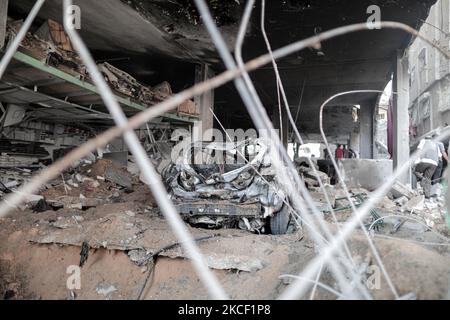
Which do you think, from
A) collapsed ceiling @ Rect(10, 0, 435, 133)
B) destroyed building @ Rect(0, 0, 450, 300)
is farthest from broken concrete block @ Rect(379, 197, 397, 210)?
collapsed ceiling @ Rect(10, 0, 435, 133)

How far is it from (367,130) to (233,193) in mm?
10303

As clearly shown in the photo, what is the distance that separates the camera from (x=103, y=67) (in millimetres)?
5801

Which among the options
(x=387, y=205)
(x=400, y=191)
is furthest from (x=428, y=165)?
(x=387, y=205)

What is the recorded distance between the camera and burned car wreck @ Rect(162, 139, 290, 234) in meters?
4.21

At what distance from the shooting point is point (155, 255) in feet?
11.3

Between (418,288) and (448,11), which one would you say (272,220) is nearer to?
(418,288)

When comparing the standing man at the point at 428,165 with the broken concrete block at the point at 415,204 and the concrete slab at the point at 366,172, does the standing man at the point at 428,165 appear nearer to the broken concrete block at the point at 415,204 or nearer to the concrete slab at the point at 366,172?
the broken concrete block at the point at 415,204

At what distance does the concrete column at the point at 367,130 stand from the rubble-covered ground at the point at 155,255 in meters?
8.17

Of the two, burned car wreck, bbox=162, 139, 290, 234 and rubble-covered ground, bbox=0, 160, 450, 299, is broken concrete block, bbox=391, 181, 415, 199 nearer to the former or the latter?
rubble-covered ground, bbox=0, 160, 450, 299

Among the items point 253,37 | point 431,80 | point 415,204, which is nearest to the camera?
point 415,204

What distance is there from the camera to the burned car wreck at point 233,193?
421 centimetres

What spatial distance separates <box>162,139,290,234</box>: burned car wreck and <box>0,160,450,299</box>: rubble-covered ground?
237 millimetres

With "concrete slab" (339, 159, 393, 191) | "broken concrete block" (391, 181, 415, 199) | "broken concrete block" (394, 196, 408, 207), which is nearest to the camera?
"broken concrete block" (394, 196, 408, 207)

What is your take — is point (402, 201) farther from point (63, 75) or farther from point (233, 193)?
point (63, 75)
